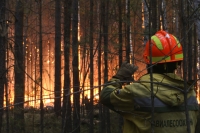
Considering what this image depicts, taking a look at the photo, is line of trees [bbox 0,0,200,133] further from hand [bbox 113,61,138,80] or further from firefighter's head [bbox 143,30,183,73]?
hand [bbox 113,61,138,80]

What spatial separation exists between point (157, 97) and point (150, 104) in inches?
2.9

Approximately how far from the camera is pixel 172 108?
2551mm

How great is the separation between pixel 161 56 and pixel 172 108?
0.42 m

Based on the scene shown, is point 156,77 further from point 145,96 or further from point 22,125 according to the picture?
point 22,125

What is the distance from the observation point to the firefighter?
8.15 feet

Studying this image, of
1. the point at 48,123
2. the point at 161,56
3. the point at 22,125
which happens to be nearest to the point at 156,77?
the point at 161,56

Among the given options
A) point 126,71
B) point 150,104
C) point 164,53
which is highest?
point 164,53

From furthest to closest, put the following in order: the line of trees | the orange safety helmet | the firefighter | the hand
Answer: the line of trees, the hand, the orange safety helmet, the firefighter

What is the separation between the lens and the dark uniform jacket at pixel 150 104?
2484 millimetres

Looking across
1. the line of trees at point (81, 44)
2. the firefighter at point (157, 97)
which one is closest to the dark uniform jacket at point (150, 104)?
the firefighter at point (157, 97)

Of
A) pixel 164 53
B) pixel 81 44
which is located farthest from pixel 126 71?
pixel 81 44

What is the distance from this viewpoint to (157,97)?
249 cm

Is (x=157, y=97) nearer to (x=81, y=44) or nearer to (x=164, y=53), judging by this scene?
(x=164, y=53)

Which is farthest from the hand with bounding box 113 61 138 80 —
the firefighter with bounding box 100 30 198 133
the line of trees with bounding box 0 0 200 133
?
the line of trees with bounding box 0 0 200 133
